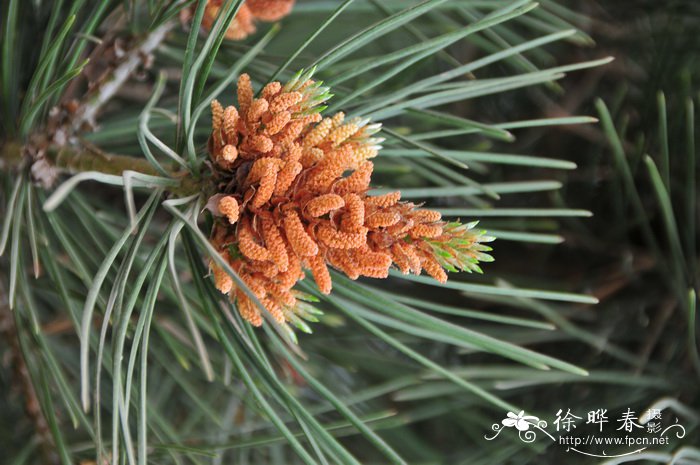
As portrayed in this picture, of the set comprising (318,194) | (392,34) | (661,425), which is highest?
(392,34)

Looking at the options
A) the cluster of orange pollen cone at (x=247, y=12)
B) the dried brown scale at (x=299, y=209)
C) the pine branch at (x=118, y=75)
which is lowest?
the dried brown scale at (x=299, y=209)

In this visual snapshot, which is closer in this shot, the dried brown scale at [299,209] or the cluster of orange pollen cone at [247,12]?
the dried brown scale at [299,209]

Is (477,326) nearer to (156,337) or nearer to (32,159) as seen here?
(156,337)

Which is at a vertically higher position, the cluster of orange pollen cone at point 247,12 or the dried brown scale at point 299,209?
the cluster of orange pollen cone at point 247,12

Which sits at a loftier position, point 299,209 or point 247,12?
point 247,12

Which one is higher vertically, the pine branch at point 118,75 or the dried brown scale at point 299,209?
the pine branch at point 118,75

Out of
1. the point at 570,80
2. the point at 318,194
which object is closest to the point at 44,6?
the point at 318,194

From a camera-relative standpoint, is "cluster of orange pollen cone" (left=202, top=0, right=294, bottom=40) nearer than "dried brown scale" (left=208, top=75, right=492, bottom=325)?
No

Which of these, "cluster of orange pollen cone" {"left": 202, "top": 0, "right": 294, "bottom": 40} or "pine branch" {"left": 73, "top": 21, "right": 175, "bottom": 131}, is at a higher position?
→ "cluster of orange pollen cone" {"left": 202, "top": 0, "right": 294, "bottom": 40}
